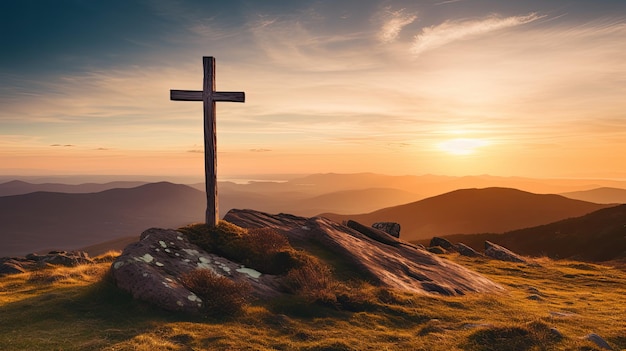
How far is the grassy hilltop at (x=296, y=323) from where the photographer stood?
35.5 feet

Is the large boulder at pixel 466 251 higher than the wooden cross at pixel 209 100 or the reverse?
the reverse

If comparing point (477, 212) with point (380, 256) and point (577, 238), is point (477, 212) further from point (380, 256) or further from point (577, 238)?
point (380, 256)

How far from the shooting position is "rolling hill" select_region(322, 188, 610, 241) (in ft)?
446

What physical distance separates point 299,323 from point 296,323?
0.41 ft

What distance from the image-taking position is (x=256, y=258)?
57.3 feet

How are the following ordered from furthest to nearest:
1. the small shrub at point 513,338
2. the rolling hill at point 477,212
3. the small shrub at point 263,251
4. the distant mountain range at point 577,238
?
the rolling hill at point 477,212, the distant mountain range at point 577,238, the small shrub at point 263,251, the small shrub at point 513,338

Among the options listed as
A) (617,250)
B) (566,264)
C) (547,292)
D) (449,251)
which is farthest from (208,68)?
(617,250)

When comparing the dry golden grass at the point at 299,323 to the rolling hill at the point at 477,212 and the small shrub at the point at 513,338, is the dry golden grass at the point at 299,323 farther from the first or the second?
the rolling hill at the point at 477,212

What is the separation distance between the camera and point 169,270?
1444 cm

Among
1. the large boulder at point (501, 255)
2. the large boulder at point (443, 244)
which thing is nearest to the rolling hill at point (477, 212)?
the large boulder at point (443, 244)

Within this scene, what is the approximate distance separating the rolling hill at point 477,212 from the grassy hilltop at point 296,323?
369ft

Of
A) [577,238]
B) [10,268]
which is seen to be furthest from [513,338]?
[577,238]

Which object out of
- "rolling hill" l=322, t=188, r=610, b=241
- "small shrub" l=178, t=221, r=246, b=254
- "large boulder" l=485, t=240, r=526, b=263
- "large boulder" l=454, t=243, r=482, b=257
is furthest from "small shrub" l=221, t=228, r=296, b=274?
"rolling hill" l=322, t=188, r=610, b=241

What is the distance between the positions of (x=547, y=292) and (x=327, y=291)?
15.4 meters
